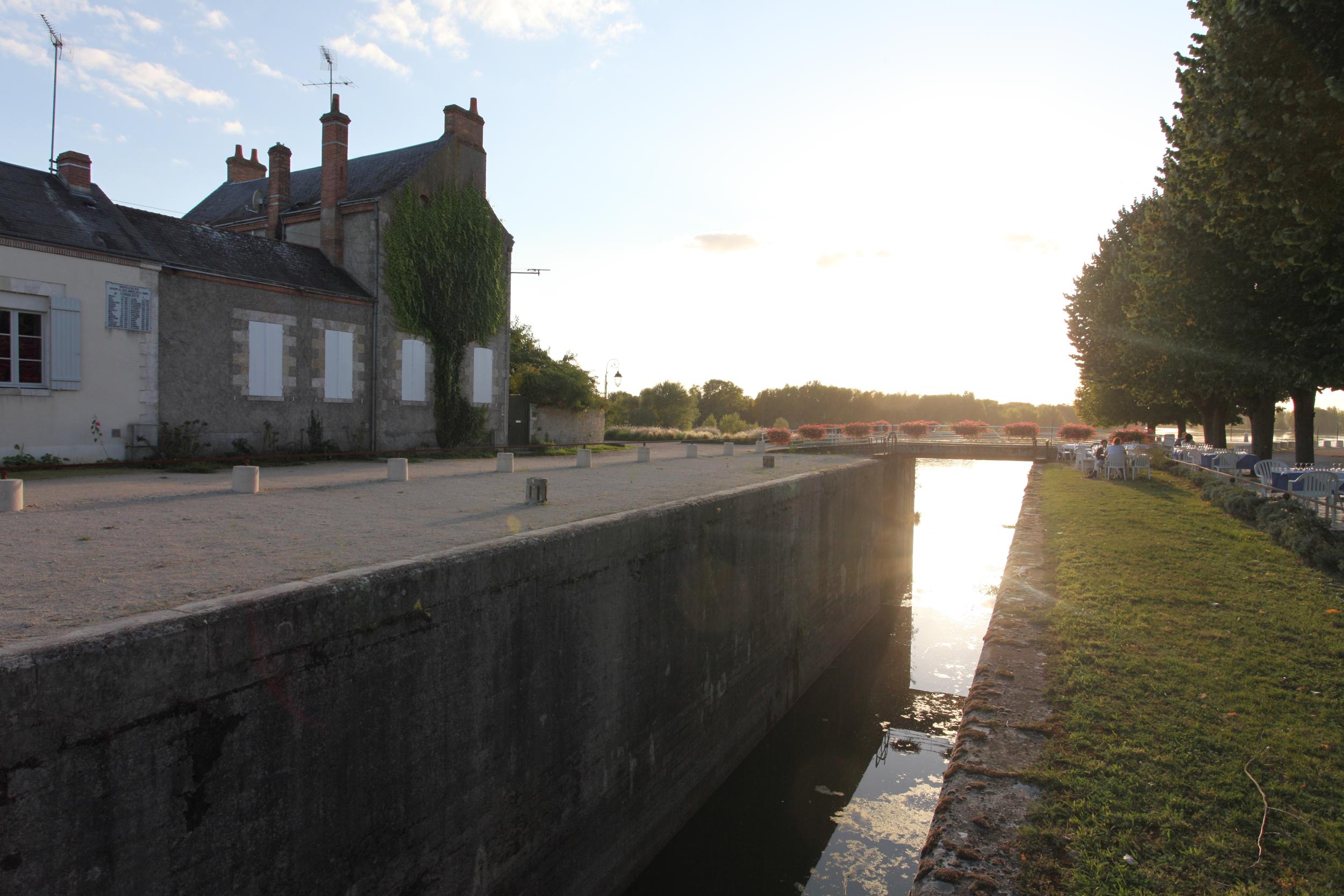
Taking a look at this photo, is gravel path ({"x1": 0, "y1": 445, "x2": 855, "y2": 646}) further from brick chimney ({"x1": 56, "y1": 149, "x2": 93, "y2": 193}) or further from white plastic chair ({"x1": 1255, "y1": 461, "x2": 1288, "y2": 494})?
white plastic chair ({"x1": 1255, "y1": 461, "x2": 1288, "y2": 494})

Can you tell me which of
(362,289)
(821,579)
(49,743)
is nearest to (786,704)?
(821,579)

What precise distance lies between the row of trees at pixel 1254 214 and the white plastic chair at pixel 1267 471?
152 cm

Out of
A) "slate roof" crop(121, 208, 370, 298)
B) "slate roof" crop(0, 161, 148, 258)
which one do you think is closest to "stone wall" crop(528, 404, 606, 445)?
"slate roof" crop(121, 208, 370, 298)

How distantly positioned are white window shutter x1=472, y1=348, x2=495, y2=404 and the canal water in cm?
1117

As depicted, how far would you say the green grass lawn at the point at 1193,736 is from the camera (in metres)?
3.60

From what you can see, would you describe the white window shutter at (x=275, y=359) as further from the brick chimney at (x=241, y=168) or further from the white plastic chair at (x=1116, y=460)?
the white plastic chair at (x=1116, y=460)

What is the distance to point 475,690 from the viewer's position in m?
4.72

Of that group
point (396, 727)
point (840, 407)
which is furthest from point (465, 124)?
point (840, 407)

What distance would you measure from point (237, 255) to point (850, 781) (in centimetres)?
1469

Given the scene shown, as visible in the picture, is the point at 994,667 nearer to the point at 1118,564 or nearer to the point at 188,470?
the point at 1118,564

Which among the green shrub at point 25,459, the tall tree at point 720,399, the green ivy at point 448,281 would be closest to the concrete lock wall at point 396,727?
the green shrub at point 25,459

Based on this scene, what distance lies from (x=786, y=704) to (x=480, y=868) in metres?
6.42

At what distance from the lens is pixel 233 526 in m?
6.27

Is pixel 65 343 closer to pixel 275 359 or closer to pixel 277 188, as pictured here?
pixel 275 359
